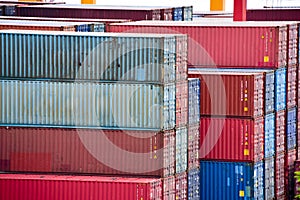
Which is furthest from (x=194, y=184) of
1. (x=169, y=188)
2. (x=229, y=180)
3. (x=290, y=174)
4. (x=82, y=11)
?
(x=82, y=11)

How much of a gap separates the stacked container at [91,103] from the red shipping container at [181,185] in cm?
44

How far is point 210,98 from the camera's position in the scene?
3962cm

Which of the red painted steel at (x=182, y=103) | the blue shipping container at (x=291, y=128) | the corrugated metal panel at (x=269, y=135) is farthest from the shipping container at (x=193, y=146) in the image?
the blue shipping container at (x=291, y=128)

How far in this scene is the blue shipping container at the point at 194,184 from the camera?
36094 millimetres

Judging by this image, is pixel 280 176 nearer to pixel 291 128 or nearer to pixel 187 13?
pixel 291 128

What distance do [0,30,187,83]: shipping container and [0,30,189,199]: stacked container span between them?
3 centimetres

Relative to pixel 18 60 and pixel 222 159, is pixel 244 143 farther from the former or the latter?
pixel 18 60

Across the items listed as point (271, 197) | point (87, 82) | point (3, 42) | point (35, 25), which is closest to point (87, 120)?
point (87, 82)

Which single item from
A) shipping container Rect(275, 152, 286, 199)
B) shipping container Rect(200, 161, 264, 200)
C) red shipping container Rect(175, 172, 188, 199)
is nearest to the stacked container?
red shipping container Rect(175, 172, 188, 199)

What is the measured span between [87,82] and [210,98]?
677cm

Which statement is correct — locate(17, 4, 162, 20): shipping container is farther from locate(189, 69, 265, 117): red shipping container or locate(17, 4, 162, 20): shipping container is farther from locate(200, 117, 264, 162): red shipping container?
locate(200, 117, 264, 162): red shipping container

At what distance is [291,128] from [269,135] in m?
2.59

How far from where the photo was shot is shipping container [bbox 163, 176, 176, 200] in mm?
34062

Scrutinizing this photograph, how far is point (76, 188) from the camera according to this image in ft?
110
